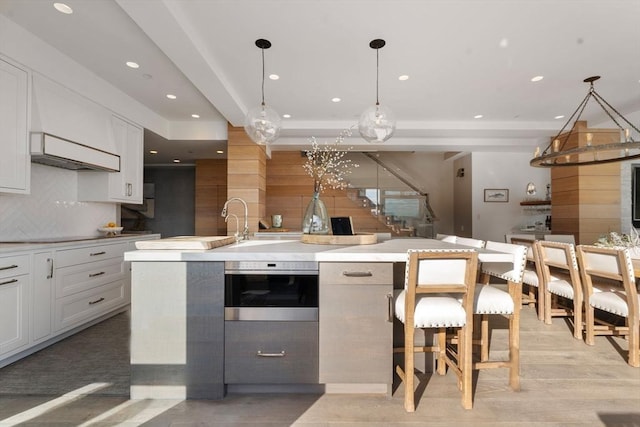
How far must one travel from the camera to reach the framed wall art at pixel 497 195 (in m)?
6.70

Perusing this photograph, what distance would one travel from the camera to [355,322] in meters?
1.85

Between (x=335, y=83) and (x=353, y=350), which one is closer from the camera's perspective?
A: (x=353, y=350)

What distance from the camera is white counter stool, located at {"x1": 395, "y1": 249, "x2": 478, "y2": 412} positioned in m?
1.66

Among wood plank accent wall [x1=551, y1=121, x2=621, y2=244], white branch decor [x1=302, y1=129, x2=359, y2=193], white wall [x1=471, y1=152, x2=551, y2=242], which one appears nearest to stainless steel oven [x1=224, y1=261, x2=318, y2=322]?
white branch decor [x1=302, y1=129, x2=359, y2=193]

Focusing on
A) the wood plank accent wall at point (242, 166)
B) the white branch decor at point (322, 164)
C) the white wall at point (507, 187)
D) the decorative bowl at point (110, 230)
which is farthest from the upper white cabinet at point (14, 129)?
the white wall at point (507, 187)

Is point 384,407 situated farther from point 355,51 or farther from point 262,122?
point 355,51

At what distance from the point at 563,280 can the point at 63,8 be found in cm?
527

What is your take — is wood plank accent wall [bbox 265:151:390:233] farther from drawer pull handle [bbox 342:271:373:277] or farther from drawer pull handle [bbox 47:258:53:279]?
drawer pull handle [bbox 342:271:373:277]

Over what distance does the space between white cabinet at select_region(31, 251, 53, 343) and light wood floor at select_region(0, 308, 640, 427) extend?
500 mm

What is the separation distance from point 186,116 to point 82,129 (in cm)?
184

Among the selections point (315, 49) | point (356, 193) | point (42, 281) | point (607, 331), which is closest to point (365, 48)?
point (315, 49)

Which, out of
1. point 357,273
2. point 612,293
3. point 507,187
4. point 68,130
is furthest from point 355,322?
point 507,187

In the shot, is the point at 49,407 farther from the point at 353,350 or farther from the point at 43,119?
the point at 43,119

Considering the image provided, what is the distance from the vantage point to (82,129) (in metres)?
3.32
